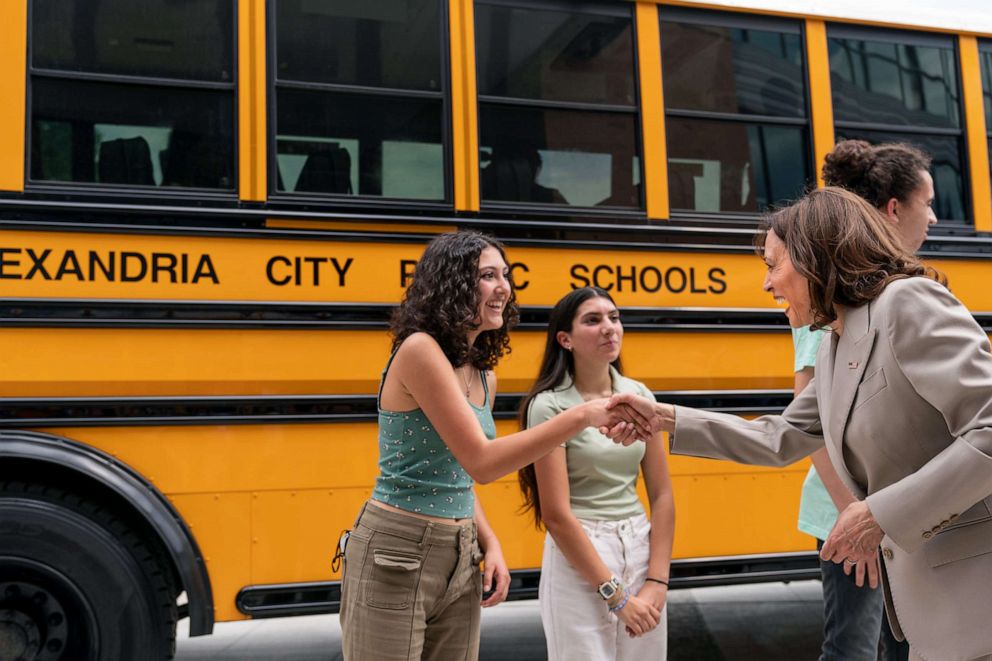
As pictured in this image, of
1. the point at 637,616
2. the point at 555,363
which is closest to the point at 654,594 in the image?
the point at 637,616

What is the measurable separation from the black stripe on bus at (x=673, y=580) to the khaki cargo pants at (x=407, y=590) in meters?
1.08

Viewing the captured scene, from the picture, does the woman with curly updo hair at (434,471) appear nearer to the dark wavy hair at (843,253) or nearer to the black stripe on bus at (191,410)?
the dark wavy hair at (843,253)

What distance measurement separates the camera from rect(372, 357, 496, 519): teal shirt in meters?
2.03

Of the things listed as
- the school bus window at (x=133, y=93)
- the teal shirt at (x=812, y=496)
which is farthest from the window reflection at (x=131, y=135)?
the teal shirt at (x=812, y=496)

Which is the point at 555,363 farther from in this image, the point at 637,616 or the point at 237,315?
the point at 237,315

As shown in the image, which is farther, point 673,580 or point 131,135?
point 673,580

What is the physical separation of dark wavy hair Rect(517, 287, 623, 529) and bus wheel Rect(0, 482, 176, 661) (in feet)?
4.52

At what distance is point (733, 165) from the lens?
365cm

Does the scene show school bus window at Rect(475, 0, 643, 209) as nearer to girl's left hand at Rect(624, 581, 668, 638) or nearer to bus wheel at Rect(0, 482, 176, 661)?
girl's left hand at Rect(624, 581, 668, 638)

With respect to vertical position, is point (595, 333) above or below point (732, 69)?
below

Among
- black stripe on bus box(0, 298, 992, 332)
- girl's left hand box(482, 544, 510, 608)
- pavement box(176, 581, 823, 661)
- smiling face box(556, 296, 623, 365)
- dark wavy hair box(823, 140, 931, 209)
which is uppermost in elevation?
dark wavy hair box(823, 140, 931, 209)

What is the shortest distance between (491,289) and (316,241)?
115 centimetres

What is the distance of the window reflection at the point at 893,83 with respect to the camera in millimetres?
3744

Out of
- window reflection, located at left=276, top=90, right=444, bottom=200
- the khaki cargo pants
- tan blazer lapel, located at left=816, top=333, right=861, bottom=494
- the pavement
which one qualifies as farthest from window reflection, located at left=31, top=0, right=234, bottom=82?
the pavement
